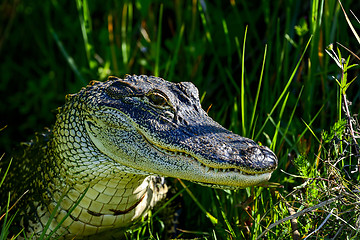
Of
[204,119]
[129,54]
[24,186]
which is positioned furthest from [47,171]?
[129,54]

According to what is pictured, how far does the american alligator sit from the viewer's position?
81.4 inches

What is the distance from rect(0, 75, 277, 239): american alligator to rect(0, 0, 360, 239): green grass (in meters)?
0.21

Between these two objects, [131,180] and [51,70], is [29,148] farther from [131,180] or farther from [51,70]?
[51,70]

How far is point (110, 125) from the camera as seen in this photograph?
2281mm

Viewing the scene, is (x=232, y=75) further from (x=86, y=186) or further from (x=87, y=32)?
(x=86, y=186)

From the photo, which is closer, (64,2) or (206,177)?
(206,177)

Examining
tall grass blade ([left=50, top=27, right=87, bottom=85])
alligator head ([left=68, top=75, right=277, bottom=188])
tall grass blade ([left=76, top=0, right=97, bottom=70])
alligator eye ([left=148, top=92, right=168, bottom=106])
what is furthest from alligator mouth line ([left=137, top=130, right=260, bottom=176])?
tall grass blade ([left=50, top=27, right=87, bottom=85])

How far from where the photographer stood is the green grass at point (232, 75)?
2291 millimetres

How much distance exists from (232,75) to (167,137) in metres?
1.90

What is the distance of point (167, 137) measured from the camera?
2.17 metres

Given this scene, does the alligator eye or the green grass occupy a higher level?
the alligator eye

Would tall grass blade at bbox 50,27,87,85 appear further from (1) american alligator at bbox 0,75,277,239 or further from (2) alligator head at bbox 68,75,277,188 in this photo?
(2) alligator head at bbox 68,75,277,188

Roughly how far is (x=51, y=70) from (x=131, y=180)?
98.1 inches

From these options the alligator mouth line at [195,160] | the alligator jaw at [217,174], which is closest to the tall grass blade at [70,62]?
the alligator mouth line at [195,160]
